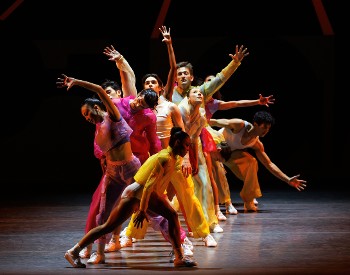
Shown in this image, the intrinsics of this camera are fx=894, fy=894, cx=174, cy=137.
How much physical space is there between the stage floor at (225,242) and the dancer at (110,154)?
34cm

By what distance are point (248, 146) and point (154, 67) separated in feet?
9.92

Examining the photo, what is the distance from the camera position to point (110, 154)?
19.2 feet

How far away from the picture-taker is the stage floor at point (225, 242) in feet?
18.2

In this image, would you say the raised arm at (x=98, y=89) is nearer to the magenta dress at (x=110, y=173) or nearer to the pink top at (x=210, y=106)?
the magenta dress at (x=110, y=173)

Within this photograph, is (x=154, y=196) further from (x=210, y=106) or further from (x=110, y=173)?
(x=210, y=106)

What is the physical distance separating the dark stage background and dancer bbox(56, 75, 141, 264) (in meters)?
5.28

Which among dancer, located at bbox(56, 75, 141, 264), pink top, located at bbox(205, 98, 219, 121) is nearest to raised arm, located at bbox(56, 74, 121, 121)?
dancer, located at bbox(56, 75, 141, 264)

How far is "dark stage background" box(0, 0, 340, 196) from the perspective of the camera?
11250 millimetres

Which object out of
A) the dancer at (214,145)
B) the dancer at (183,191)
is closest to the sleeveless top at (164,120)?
the dancer at (183,191)

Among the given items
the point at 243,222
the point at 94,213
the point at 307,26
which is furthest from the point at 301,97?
the point at 94,213

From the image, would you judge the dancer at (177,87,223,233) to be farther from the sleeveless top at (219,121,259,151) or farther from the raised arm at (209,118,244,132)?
the sleeveless top at (219,121,259,151)

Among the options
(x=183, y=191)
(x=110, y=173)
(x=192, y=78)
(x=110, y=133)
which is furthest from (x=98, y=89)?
(x=192, y=78)

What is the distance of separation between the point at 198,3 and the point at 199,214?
5.15 metres

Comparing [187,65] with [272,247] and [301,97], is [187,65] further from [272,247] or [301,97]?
[301,97]
